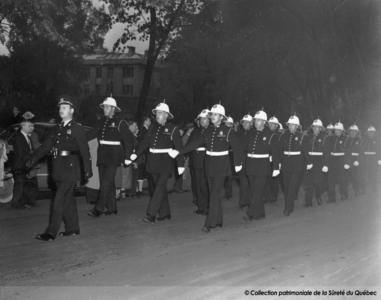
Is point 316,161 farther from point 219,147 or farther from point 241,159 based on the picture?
point 219,147

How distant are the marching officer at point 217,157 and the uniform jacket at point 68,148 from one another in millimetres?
2306

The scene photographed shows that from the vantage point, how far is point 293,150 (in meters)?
14.8

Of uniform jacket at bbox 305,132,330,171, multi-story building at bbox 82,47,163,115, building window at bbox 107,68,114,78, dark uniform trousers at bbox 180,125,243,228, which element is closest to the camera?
dark uniform trousers at bbox 180,125,243,228

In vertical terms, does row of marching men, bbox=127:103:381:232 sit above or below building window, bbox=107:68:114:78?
below

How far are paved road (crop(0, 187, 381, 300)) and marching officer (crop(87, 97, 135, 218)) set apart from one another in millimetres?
349

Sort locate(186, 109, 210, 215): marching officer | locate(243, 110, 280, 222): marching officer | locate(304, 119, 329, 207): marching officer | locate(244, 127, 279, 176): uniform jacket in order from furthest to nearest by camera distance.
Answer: locate(304, 119, 329, 207): marching officer → locate(186, 109, 210, 215): marching officer → locate(244, 127, 279, 176): uniform jacket → locate(243, 110, 280, 222): marching officer

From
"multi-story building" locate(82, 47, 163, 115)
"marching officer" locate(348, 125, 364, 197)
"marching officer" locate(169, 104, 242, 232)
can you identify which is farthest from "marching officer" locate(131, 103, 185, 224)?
"multi-story building" locate(82, 47, 163, 115)

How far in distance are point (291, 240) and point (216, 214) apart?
151 cm

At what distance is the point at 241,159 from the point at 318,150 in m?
5.18

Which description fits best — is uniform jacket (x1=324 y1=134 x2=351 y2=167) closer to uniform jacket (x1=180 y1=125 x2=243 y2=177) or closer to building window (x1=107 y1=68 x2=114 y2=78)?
uniform jacket (x1=180 y1=125 x2=243 y2=177)

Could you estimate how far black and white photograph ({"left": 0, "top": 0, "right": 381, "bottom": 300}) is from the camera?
24.7ft

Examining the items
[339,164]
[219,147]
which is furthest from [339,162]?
[219,147]

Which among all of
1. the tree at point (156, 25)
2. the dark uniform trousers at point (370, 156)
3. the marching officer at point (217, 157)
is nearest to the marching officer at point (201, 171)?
the marching officer at point (217, 157)

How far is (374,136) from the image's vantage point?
20.1 meters
